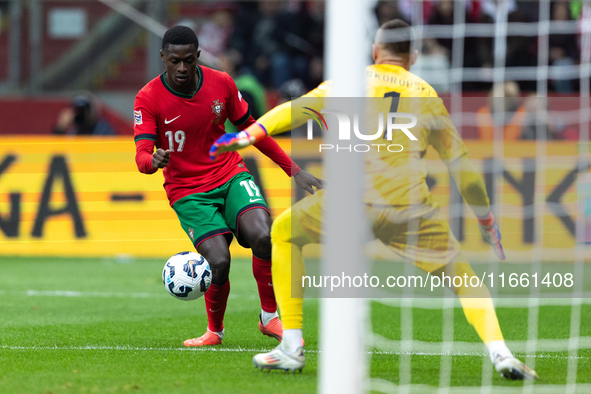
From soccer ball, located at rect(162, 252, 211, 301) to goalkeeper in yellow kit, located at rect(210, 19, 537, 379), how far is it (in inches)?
30.5

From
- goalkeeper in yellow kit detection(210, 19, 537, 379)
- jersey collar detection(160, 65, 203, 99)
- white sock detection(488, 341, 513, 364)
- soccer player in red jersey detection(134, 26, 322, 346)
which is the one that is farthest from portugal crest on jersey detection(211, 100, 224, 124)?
white sock detection(488, 341, 513, 364)

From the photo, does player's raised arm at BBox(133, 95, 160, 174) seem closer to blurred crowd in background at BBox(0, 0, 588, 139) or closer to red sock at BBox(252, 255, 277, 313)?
red sock at BBox(252, 255, 277, 313)

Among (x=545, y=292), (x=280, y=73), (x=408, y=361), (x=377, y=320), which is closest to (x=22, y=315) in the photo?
(x=377, y=320)

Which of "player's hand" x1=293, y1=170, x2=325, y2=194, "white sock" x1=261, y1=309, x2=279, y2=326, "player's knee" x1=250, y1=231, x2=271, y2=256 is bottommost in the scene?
"white sock" x1=261, y1=309, x2=279, y2=326

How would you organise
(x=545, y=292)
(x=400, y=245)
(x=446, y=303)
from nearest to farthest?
(x=400, y=245), (x=446, y=303), (x=545, y=292)

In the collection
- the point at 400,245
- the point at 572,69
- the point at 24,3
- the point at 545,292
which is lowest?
the point at 545,292

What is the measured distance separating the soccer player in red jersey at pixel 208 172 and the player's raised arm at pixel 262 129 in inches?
41.2

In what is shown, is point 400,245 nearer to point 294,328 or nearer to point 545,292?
point 294,328

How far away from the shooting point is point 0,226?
10.9 meters

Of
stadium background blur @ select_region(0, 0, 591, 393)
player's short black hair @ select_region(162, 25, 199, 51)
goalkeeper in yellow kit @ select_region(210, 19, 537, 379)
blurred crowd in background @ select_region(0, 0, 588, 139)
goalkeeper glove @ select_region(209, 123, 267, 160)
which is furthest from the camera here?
blurred crowd in background @ select_region(0, 0, 588, 139)

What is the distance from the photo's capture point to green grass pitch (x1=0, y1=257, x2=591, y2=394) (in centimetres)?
415

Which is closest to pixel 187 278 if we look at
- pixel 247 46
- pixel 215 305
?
pixel 215 305

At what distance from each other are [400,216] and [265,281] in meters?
1.37

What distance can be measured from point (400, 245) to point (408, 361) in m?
0.80
